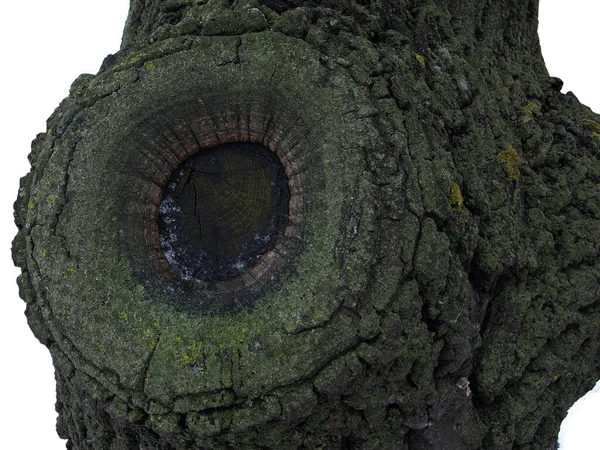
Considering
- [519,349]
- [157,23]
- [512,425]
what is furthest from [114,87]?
[512,425]

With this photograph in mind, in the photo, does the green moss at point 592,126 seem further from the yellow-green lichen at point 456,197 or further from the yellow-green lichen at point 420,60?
the yellow-green lichen at point 456,197

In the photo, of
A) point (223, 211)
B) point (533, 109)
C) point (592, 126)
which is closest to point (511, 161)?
point (533, 109)

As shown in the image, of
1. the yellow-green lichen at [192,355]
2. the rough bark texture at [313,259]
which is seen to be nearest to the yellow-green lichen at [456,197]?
the rough bark texture at [313,259]

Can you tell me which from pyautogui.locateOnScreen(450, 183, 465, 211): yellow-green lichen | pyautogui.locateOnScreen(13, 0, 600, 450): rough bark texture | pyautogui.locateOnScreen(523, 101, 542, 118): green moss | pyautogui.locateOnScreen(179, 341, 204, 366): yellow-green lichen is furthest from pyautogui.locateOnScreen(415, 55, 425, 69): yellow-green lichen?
pyautogui.locateOnScreen(179, 341, 204, 366): yellow-green lichen

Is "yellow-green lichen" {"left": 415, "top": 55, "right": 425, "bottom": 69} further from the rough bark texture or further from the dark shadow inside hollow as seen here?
the dark shadow inside hollow

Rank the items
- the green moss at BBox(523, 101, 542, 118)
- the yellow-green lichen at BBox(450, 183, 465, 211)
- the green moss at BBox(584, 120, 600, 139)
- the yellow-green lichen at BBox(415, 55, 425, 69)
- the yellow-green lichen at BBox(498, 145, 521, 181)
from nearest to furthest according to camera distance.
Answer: the yellow-green lichen at BBox(450, 183, 465, 211) < the yellow-green lichen at BBox(415, 55, 425, 69) < the yellow-green lichen at BBox(498, 145, 521, 181) < the green moss at BBox(523, 101, 542, 118) < the green moss at BBox(584, 120, 600, 139)

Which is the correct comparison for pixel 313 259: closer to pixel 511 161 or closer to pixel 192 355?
pixel 192 355

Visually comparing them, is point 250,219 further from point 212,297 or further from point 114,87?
point 114,87

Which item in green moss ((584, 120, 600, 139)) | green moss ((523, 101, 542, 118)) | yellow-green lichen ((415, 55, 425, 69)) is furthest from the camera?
green moss ((584, 120, 600, 139))
